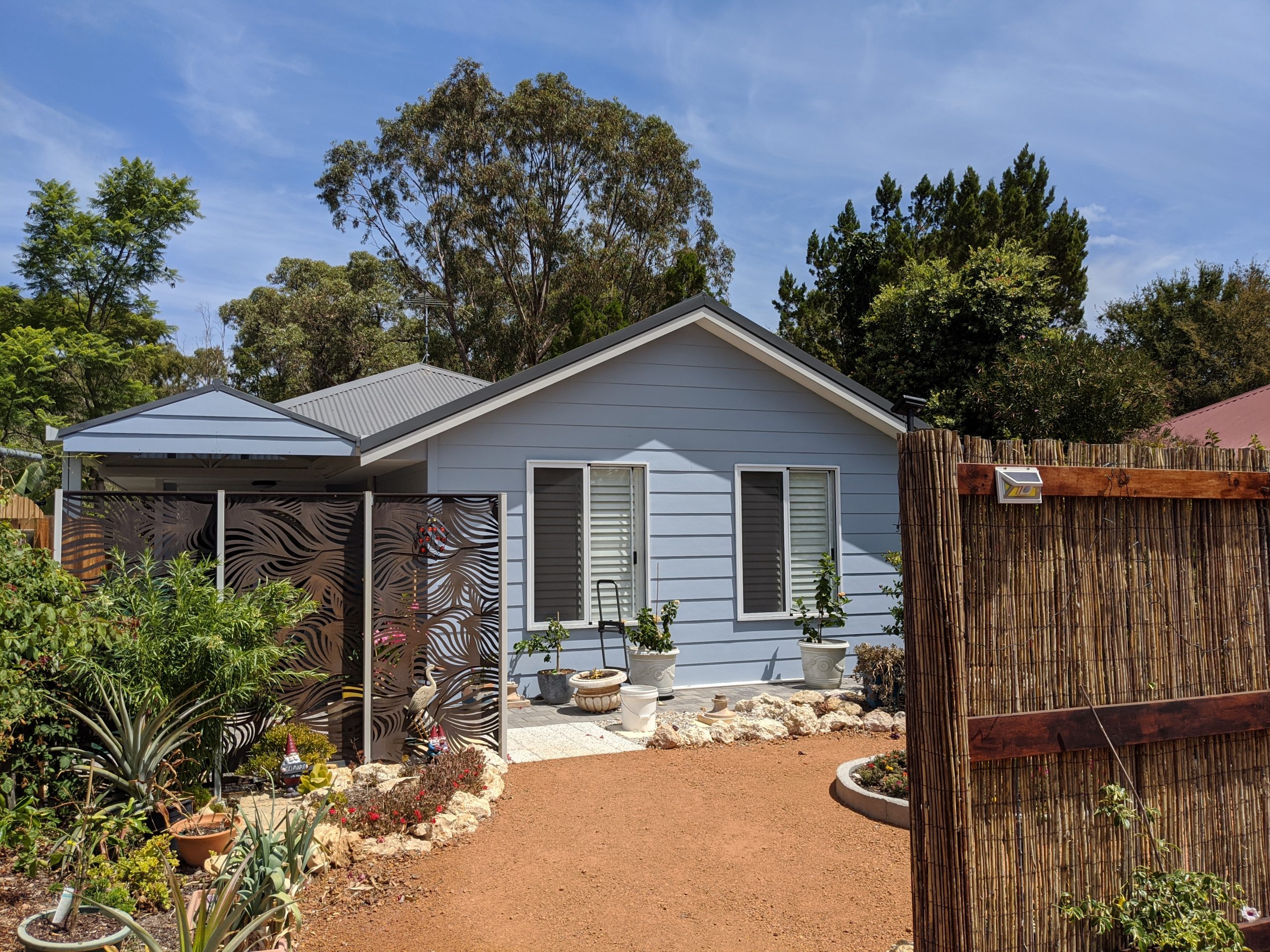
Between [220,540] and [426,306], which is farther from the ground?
[426,306]

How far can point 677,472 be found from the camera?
9852 mm

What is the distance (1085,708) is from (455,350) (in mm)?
26933

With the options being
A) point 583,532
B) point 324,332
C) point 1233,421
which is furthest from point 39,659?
point 324,332

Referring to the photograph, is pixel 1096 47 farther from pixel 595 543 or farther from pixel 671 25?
pixel 671 25

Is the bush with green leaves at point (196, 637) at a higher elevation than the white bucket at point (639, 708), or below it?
higher

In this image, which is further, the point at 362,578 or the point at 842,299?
the point at 842,299

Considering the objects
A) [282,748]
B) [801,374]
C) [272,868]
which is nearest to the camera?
[272,868]

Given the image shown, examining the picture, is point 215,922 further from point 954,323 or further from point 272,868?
point 954,323

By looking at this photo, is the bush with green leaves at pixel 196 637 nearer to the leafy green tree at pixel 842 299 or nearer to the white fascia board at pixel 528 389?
the white fascia board at pixel 528 389

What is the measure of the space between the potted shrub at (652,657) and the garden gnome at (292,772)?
3.96m

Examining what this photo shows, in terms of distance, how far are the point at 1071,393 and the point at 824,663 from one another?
7.05m

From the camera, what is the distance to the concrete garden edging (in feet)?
17.2

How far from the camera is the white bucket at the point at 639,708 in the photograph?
25.1 feet

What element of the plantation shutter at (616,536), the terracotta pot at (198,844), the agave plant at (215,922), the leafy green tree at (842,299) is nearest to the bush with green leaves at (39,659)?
the terracotta pot at (198,844)
